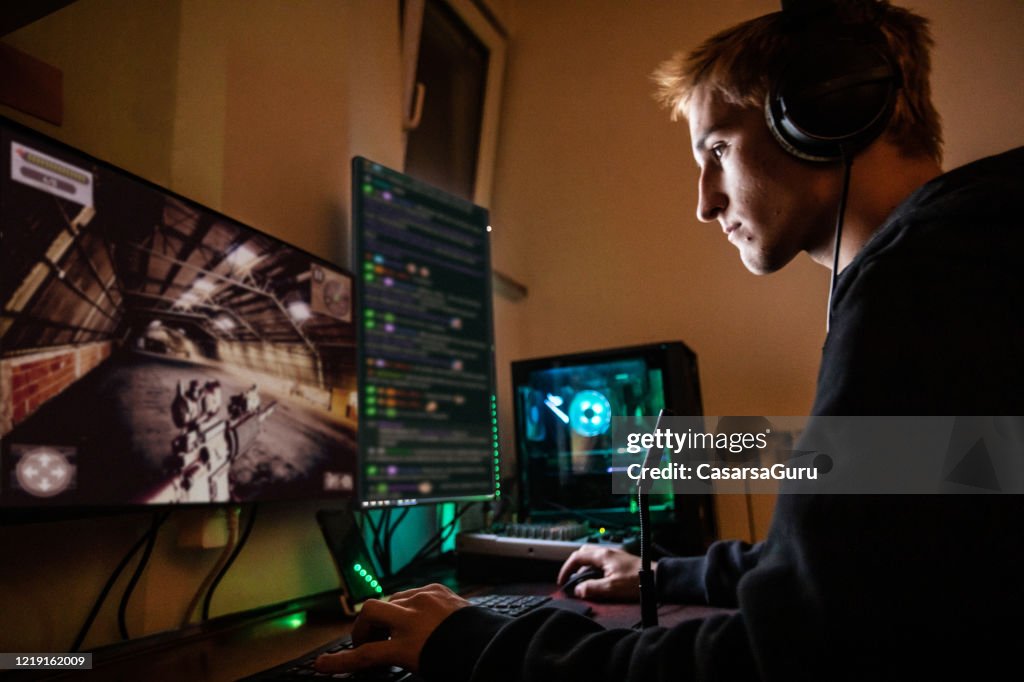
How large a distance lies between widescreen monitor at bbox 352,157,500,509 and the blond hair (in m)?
0.64

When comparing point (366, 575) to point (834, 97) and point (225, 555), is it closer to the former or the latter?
point (225, 555)

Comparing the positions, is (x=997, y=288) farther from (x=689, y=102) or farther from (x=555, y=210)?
(x=555, y=210)

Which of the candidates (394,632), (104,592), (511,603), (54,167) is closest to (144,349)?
(54,167)

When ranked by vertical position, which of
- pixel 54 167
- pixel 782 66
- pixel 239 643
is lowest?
pixel 239 643

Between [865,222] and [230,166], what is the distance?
93 centimetres

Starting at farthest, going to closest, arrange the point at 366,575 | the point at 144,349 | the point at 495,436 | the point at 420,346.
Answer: the point at 495,436 → the point at 420,346 → the point at 366,575 → the point at 144,349

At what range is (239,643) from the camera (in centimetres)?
77

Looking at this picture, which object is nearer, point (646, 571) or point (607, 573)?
point (646, 571)

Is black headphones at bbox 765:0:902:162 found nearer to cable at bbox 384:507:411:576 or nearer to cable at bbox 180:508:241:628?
cable at bbox 180:508:241:628

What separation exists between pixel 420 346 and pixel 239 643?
2.12 feet

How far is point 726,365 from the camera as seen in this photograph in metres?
1.82

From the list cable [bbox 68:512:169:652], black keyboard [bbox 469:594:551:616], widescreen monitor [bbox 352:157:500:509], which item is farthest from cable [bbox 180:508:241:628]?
black keyboard [bbox 469:594:551:616]

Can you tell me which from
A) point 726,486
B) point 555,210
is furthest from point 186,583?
point 555,210

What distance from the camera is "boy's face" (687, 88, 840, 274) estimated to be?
2.56 feet
